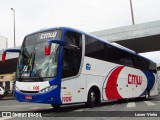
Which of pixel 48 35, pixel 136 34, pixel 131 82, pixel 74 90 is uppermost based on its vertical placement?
pixel 136 34

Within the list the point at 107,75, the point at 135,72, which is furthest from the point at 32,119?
the point at 135,72

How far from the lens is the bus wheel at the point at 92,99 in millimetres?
13273

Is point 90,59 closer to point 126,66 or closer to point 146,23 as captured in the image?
point 126,66

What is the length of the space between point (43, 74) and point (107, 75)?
5391 mm

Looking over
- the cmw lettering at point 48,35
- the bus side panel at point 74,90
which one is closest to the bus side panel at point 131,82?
the bus side panel at point 74,90

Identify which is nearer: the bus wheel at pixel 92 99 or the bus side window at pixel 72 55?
the bus side window at pixel 72 55

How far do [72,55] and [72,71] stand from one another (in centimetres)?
67

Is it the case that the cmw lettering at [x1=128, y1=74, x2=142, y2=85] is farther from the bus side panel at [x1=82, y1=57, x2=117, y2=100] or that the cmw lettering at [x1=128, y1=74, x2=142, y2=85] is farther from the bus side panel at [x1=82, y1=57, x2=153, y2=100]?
the bus side panel at [x1=82, y1=57, x2=117, y2=100]

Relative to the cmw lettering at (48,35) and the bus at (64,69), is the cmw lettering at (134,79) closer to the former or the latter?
the bus at (64,69)

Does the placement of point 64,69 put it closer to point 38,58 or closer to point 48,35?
point 38,58

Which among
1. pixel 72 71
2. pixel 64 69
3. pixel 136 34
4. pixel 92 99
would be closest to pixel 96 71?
pixel 92 99

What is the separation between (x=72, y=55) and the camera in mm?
12117

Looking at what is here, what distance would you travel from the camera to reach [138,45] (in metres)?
34.9

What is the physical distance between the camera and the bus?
10992 mm
